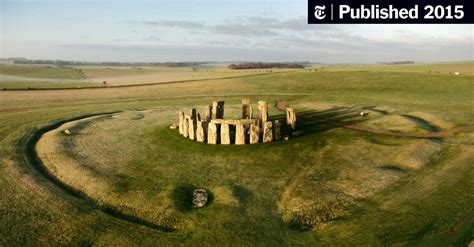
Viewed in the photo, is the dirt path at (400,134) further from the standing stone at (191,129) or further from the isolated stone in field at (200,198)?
the isolated stone in field at (200,198)

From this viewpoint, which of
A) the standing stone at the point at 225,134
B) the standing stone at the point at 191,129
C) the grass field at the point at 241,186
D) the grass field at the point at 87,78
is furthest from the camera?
the grass field at the point at 87,78

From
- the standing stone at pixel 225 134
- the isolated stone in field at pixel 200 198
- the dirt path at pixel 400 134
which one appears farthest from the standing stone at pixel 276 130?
the isolated stone in field at pixel 200 198

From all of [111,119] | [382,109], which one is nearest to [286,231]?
[111,119]

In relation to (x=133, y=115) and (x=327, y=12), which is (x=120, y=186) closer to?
(x=133, y=115)

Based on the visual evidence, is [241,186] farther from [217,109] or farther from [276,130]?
[217,109]

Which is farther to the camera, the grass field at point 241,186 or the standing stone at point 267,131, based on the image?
the standing stone at point 267,131

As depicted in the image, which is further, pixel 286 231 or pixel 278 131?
pixel 278 131

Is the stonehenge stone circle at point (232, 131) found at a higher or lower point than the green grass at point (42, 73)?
lower
